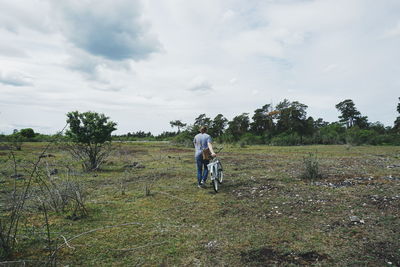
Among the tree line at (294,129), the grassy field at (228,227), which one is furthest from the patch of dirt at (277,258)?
the tree line at (294,129)

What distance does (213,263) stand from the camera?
3.67 m

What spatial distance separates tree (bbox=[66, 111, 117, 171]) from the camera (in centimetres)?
1260

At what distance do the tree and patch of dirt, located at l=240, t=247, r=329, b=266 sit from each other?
10.8 metres

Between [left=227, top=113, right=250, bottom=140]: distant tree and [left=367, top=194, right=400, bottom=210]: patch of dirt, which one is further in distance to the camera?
[left=227, top=113, right=250, bottom=140]: distant tree

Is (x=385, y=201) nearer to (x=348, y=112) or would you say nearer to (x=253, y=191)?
(x=253, y=191)

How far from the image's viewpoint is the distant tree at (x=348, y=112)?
62156mm

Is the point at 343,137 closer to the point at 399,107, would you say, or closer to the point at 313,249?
the point at 399,107

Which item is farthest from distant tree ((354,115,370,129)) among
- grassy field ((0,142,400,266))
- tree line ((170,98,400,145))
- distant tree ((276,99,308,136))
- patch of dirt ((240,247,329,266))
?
patch of dirt ((240,247,329,266))

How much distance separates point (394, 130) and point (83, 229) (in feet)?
228

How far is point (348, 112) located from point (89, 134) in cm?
6894

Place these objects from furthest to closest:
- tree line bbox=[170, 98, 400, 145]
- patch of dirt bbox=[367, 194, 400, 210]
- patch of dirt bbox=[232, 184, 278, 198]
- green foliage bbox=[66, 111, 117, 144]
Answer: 1. tree line bbox=[170, 98, 400, 145]
2. green foliage bbox=[66, 111, 117, 144]
3. patch of dirt bbox=[232, 184, 278, 198]
4. patch of dirt bbox=[367, 194, 400, 210]

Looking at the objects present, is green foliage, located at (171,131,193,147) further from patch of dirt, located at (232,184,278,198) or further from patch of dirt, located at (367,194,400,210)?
patch of dirt, located at (367,194,400,210)

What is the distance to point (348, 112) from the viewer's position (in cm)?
6275

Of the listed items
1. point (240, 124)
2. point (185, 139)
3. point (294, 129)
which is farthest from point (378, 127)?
point (185, 139)
